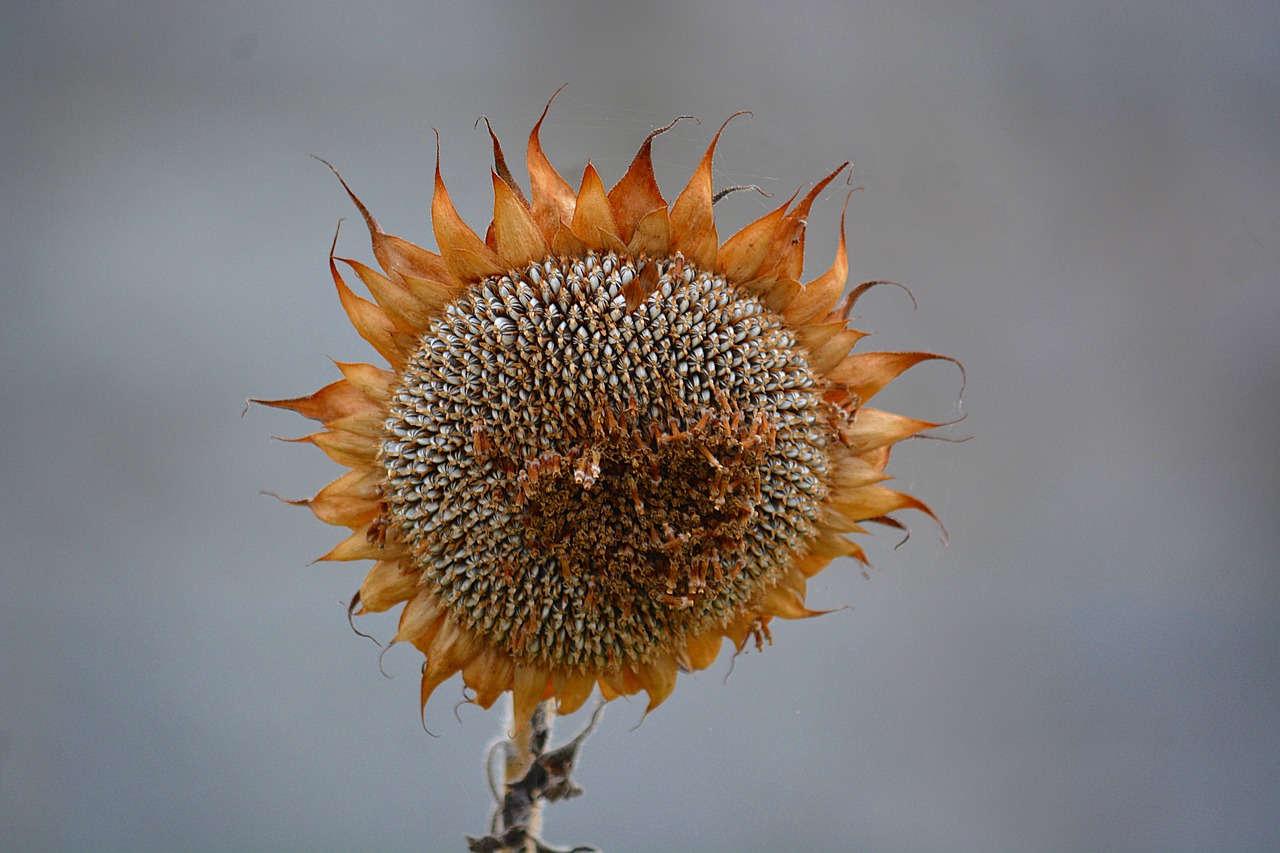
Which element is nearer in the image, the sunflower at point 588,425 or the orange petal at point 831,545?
the sunflower at point 588,425

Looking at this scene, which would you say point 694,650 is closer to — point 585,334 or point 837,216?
point 585,334

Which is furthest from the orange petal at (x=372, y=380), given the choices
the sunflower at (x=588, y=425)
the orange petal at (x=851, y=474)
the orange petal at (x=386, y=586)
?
the orange petal at (x=851, y=474)

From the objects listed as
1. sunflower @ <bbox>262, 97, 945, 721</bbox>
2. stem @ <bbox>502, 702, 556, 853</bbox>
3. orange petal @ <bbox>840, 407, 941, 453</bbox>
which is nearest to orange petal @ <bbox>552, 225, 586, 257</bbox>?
sunflower @ <bbox>262, 97, 945, 721</bbox>

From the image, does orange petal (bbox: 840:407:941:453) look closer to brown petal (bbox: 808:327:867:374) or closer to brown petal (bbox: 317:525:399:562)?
brown petal (bbox: 808:327:867:374)

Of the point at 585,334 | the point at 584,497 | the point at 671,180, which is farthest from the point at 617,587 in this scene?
the point at 671,180

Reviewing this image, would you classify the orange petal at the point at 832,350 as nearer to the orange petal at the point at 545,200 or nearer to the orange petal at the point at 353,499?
the orange petal at the point at 545,200
